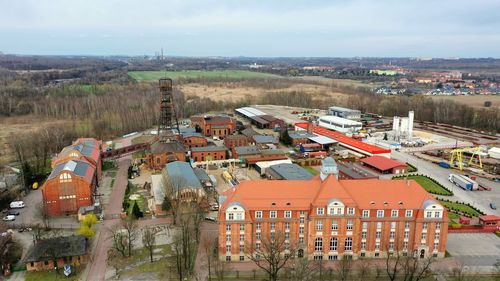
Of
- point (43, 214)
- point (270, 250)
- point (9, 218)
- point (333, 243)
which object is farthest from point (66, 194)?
point (333, 243)

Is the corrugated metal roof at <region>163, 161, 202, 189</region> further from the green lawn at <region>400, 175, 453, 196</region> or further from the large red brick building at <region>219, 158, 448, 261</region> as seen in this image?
the green lawn at <region>400, 175, 453, 196</region>

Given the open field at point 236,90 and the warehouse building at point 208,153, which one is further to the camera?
the open field at point 236,90

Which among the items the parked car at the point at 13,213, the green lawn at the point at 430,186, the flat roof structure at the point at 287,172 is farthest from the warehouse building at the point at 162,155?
the green lawn at the point at 430,186

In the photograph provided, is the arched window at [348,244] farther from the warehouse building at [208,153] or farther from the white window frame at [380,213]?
the warehouse building at [208,153]

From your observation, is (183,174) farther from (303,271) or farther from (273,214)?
(303,271)

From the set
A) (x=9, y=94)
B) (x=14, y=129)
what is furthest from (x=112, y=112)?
(x=9, y=94)

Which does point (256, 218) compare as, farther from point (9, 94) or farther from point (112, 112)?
point (9, 94)
